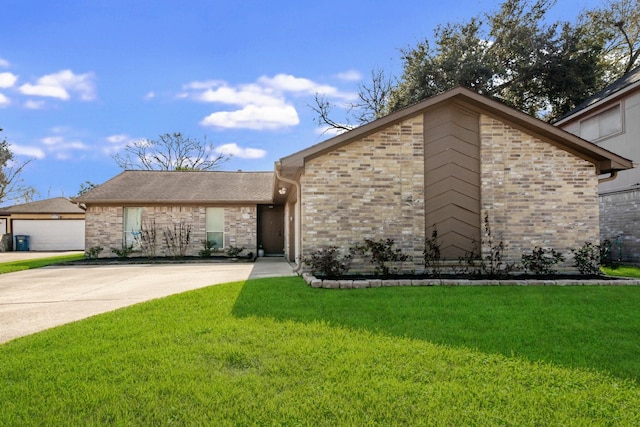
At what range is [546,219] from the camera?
9320 mm

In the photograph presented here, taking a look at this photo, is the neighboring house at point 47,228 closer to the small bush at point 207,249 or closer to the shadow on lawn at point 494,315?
the small bush at point 207,249

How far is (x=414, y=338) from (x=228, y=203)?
13.9m

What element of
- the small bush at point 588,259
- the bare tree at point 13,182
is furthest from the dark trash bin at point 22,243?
the small bush at point 588,259

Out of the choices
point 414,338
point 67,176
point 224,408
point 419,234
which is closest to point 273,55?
point 419,234

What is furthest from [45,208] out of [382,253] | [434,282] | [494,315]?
[494,315]

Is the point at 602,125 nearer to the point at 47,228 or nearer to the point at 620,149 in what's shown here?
the point at 620,149

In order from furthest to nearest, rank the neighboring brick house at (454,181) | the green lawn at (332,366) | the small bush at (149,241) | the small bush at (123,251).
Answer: the small bush at (149,241) < the small bush at (123,251) < the neighboring brick house at (454,181) < the green lawn at (332,366)

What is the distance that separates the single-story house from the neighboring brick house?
0.9 inches

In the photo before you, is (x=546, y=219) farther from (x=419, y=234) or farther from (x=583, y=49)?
(x=583, y=49)

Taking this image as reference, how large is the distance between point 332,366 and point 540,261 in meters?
7.37

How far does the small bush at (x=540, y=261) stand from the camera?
8.93 meters

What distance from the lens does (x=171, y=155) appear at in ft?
117

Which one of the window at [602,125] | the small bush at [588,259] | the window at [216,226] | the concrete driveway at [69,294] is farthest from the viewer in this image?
the window at [216,226]

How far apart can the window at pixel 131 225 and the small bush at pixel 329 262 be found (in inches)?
432
